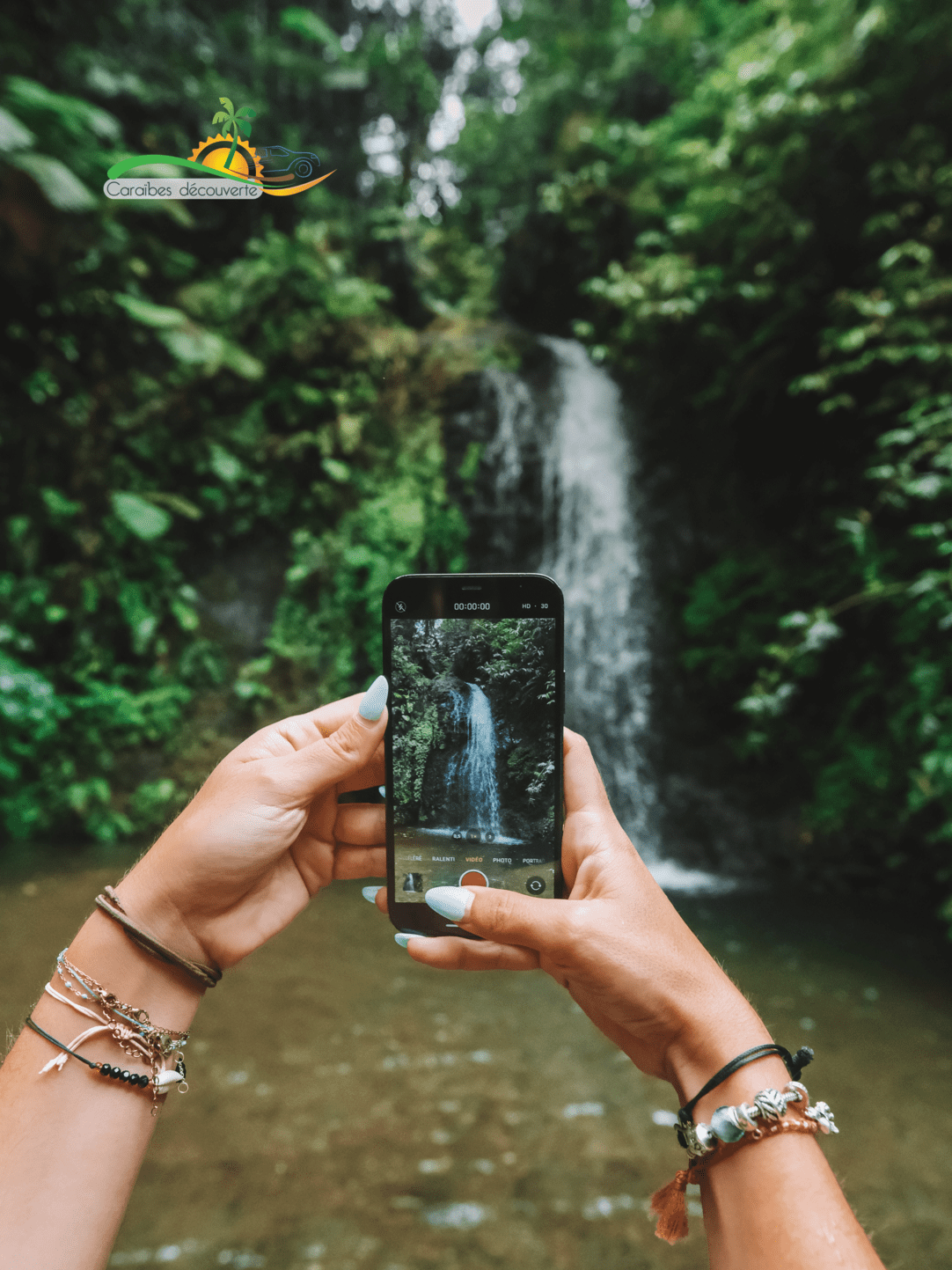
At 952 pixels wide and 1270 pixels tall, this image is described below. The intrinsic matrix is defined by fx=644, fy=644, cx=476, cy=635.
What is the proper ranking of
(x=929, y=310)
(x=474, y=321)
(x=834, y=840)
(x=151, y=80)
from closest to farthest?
(x=929, y=310), (x=834, y=840), (x=151, y=80), (x=474, y=321)

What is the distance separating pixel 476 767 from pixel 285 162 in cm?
155

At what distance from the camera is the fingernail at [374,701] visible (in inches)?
39.9

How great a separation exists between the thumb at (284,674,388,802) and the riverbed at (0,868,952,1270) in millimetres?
1451

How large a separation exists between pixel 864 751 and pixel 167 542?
512 cm

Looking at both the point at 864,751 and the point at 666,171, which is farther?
the point at 666,171

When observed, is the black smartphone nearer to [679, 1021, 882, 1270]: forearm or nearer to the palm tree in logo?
[679, 1021, 882, 1270]: forearm

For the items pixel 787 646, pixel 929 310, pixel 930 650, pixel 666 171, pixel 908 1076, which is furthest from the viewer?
pixel 666 171

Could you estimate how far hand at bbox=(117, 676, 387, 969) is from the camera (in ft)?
3.13

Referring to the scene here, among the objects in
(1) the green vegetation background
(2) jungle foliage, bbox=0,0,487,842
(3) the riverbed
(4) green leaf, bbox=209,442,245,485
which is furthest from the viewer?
(4) green leaf, bbox=209,442,245,485

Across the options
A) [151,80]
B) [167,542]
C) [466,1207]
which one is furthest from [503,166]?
[466,1207]

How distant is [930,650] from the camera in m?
3.37

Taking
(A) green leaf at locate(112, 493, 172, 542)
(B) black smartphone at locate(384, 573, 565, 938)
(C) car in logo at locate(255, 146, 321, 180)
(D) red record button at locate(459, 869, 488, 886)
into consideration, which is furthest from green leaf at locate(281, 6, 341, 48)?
(D) red record button at locate(459, 869, 488, 886)

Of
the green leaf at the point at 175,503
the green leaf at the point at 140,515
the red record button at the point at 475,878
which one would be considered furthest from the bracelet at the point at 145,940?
the green leaf at the point at 175,503

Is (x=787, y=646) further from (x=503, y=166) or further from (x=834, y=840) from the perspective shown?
(x=503, y=166)
